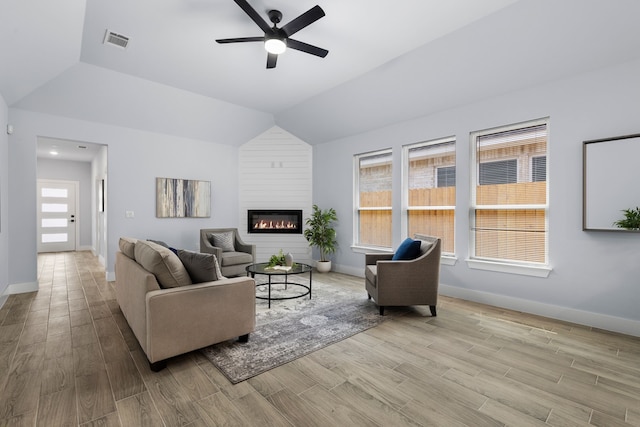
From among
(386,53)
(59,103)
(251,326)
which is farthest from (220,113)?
(251,326)

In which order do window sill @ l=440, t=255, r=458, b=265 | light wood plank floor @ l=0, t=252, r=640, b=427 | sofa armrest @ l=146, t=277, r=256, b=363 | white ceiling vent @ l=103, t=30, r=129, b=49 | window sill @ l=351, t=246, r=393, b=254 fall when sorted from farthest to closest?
window sill @ l=351, t=246, r=393, b=254 → window sill @ l=440, t=255, r=458, b=265 → white ceiling vent @ l=103, t=30, r=129, b=49 → sofa armrest @ l=146, t=277, r=256, b=363 → light wood plank floor @ l=0, t=252, r=640, b=427

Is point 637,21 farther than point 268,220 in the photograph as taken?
No

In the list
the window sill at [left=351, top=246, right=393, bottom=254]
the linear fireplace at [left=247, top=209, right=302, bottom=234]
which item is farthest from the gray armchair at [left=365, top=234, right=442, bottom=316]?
the linear fireplace at [left=247, top=209, right=302, bottom=234]

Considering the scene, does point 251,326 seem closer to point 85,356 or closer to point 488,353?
point 85,356

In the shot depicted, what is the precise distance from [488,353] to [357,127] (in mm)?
4189

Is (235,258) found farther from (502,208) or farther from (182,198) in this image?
(502,208)

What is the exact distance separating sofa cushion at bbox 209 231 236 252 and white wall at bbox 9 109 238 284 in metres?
0.82

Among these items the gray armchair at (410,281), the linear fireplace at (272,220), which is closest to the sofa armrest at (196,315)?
the gray armchair at (410,281)

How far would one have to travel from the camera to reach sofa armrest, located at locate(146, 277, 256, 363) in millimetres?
2281

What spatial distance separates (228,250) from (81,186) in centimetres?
683

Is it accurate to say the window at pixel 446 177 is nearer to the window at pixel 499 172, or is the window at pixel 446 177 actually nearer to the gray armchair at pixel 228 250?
the window at pixel 499 172

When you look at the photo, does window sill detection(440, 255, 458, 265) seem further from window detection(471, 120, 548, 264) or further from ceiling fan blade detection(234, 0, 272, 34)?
ceiling fan blade detection(234, 0, 272, 34)

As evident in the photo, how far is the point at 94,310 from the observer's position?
12.3 ft

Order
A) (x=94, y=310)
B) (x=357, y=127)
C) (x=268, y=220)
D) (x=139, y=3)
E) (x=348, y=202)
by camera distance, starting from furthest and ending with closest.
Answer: (x=268, y=220) → (x=348, y=202) → (x=357, y=127) → (x=94, y=310) → (x=139, y=3)
